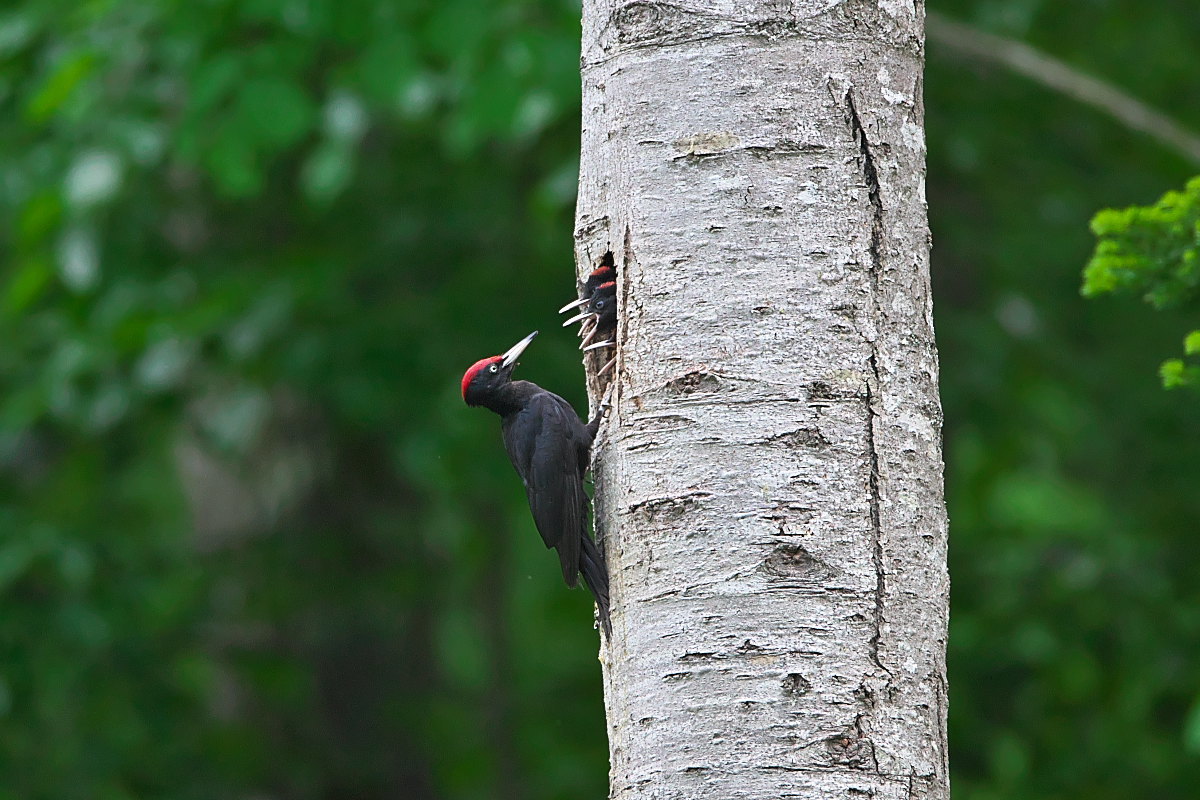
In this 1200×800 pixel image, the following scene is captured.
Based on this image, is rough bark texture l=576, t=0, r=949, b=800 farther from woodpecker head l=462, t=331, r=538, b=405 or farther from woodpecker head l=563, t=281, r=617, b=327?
woodpecker head l=462, t=331, r=538, b=405

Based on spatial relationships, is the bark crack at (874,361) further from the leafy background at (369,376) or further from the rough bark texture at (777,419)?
the leafy background at (369,376)

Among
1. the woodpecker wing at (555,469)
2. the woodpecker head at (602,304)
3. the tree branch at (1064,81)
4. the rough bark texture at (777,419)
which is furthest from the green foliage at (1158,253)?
the tree branch at (1064,81)

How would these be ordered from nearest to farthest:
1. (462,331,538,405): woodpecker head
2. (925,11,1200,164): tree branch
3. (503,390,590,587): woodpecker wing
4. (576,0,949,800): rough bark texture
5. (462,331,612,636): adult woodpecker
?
(576,0,949,800): rough bark texture, (462,331,612,636): adult woodpecker, (503,390,590,587): woodpecker wing, (462,331,538,405): woodpecker head, (925,11,1200,164): tree branch

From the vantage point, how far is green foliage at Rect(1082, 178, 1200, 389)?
298cm

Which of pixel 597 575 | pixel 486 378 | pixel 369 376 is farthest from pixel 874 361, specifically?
pixel 369 376

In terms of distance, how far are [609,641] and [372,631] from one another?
5493mm

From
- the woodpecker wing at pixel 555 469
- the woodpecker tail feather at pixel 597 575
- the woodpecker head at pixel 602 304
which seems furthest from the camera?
the woodpecker wing at pixel 555 469

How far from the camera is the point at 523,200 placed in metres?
7.04

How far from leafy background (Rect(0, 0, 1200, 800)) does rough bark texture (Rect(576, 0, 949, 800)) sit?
2.38m

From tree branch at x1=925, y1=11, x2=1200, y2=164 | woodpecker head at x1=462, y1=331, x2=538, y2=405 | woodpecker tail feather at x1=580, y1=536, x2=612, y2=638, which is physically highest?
tree branch at x1=925, y1=11, x2=1200, y2=164

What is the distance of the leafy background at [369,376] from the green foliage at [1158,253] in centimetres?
222

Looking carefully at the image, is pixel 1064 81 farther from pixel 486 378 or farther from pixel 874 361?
pixel 874 361

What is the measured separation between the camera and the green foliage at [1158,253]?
9.78 ft

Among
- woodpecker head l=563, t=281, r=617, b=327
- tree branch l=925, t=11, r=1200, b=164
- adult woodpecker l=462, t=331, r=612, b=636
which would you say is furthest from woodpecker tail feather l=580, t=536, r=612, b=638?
tree branch l=925, t=11, r=1200, b=164
